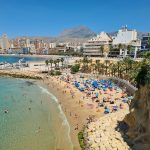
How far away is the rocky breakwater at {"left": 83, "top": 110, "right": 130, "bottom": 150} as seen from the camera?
27672 millimetres

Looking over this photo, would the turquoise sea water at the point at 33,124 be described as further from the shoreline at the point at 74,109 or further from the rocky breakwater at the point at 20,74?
the rocky breakwater at the point at 20,74

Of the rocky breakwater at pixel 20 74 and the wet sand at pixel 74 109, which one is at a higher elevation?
the rocky breakwater at pixel 20 74

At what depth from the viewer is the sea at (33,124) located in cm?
3158

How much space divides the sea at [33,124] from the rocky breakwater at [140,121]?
7.68 m

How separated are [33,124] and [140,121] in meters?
18.6

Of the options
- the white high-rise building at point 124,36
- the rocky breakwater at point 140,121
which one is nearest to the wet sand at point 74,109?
the rocky breakwater at point 140,121

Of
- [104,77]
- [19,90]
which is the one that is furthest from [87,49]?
[19,90]

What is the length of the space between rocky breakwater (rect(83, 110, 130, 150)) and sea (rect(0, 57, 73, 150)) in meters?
2.64

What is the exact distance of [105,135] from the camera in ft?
99.7

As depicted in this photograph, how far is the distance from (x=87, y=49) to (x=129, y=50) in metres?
39.4

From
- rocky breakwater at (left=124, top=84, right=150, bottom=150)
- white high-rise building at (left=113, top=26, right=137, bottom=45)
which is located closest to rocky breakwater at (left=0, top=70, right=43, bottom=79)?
rocky breakwater at (left=124, top=84, right=150, bottom=150)

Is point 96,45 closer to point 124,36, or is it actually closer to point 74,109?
point 124,36

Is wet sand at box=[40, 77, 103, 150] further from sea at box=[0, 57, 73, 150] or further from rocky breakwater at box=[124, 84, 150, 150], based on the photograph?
rocky breakwater at box=[124, 84, 150, 150]

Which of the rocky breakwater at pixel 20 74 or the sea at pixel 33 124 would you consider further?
the rocky breakwater at pixel 20 74
